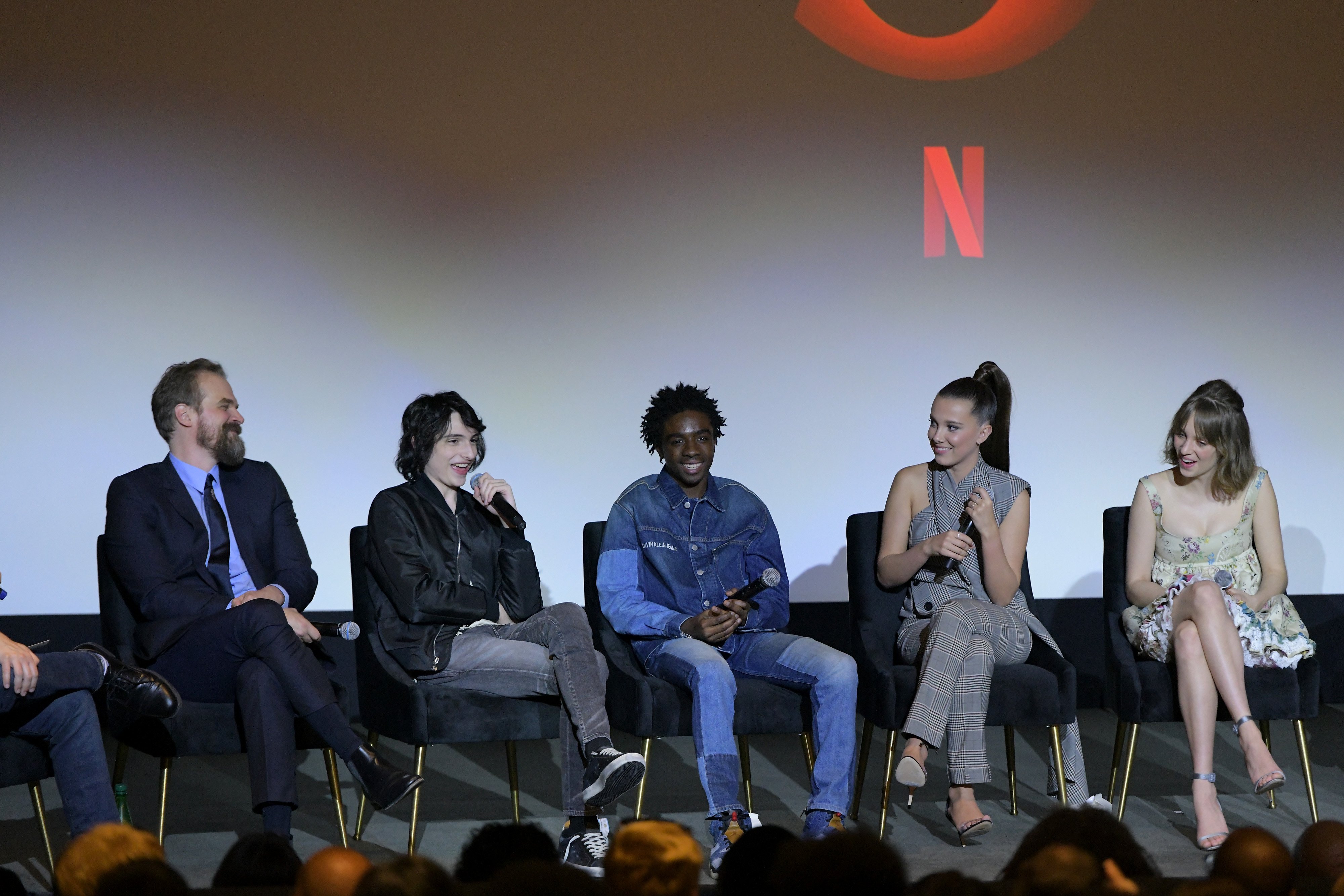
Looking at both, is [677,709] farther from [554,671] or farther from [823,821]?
[823,821]

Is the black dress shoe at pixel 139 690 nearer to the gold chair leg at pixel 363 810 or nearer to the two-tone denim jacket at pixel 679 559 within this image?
the gold chair leg at pixel 363 810

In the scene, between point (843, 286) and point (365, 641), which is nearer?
point (365, 641)

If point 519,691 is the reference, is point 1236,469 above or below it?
above

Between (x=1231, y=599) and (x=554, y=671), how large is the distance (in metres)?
1.84

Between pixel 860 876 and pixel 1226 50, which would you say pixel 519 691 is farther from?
pixel 1226 50

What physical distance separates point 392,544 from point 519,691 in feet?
1.65

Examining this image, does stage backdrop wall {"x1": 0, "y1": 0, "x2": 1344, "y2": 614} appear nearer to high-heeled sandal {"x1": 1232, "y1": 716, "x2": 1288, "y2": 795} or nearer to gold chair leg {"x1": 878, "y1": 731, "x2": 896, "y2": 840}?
gold chair leg {"x1": 878, "y1": 731, "x2": 896, "y2": 840}

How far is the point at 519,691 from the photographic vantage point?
3.16 meters

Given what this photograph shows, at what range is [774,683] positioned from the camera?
322 centimetres

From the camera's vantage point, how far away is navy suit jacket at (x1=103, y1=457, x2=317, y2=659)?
3.06m

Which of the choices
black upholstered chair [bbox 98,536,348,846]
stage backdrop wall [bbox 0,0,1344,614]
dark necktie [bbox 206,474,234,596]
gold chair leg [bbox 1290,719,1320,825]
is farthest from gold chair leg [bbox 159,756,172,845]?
gold chair leg [bbox 1290,719,1320,825]

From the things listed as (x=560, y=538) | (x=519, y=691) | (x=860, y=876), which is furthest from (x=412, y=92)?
(x=860, y=876)

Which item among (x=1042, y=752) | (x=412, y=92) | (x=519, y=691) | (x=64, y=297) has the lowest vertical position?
(x=1042, y=752)

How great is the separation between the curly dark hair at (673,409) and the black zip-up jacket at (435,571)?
1.56 feet
